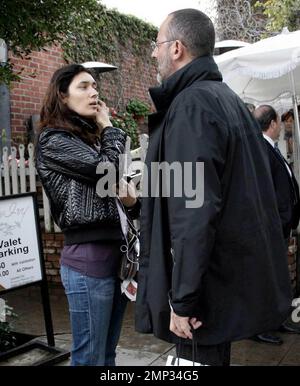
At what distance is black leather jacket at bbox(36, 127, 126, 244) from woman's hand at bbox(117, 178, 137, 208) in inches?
3.6

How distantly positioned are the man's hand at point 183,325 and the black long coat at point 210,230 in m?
0.04

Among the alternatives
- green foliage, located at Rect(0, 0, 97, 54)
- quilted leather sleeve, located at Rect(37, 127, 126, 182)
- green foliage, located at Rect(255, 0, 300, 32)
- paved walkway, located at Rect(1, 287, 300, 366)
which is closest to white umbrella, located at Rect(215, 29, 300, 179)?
green foliage, located at Rect(0, 0, 97, 54)

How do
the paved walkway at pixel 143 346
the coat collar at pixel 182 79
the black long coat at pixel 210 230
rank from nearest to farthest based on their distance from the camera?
the black long coat at pixel 210 230
the coat collar at pixel 182 79
the paved walkway at pixel 143 346

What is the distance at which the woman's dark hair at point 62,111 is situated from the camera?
257 cm

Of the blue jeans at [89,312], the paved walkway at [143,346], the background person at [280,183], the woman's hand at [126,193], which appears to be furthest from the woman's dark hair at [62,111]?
the paved walkway at [143,346]

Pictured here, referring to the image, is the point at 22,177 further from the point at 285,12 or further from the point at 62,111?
the point at 285,12

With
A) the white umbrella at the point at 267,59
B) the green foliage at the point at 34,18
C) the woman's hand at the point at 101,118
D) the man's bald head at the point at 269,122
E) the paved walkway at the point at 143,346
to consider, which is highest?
the green foliage at the point at 34,18

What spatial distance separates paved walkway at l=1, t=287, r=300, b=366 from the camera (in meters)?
3.84

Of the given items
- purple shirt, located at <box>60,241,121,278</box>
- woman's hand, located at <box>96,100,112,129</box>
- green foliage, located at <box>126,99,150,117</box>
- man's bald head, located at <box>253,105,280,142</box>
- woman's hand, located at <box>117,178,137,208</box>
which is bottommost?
purple shirt, located at <box>60,241,121,278</box>

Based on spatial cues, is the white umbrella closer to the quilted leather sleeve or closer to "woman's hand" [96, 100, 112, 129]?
"woman's hand" [96, 100, 112, 129]

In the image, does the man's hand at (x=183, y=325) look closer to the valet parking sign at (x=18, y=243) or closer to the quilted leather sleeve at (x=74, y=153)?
the quilted leather sleeve at (x=74, y=153)

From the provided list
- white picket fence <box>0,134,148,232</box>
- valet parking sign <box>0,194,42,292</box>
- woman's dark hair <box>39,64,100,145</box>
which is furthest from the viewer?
white picket fence <box>0,134,148,232</box>

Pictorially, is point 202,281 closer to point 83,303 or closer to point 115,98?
point 83,303

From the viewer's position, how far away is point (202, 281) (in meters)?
1.92
